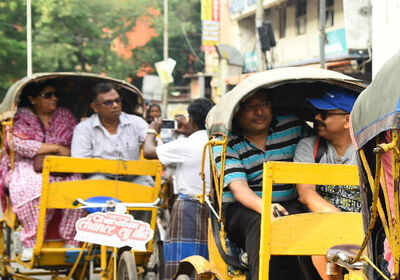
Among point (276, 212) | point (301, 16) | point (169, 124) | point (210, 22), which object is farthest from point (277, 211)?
point (210, 22)

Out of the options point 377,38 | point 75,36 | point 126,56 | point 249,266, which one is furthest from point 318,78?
point 126,56

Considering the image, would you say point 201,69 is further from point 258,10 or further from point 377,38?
point 377,38

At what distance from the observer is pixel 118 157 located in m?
6.15

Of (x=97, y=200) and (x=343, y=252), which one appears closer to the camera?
(x=343, y=252)

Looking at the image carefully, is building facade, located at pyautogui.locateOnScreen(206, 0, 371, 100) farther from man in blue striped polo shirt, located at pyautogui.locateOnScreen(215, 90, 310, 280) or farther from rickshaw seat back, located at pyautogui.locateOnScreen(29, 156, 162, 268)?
man in blue striped polo shirt, located at pyautogui.locateOnScreen(215, 90, 310, 280)

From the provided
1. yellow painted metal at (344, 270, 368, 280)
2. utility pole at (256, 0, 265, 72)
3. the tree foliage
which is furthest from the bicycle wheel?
the tree foliage

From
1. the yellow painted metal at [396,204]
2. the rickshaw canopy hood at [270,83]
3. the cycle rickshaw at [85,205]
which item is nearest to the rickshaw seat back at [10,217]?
the cycle rickshaw at [85,205]

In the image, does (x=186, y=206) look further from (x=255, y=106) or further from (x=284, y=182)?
(x=284, y=182)

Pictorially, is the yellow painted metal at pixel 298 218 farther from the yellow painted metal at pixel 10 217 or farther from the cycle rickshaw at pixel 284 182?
the yellow painted metal at pixel 10 217

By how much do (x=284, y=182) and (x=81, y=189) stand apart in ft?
8.61

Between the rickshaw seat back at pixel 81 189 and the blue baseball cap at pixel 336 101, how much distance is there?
1864 mm

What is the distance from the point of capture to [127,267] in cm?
478

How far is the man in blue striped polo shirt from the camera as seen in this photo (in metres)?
4.11

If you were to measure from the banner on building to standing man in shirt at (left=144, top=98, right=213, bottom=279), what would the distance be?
18.6 metres
